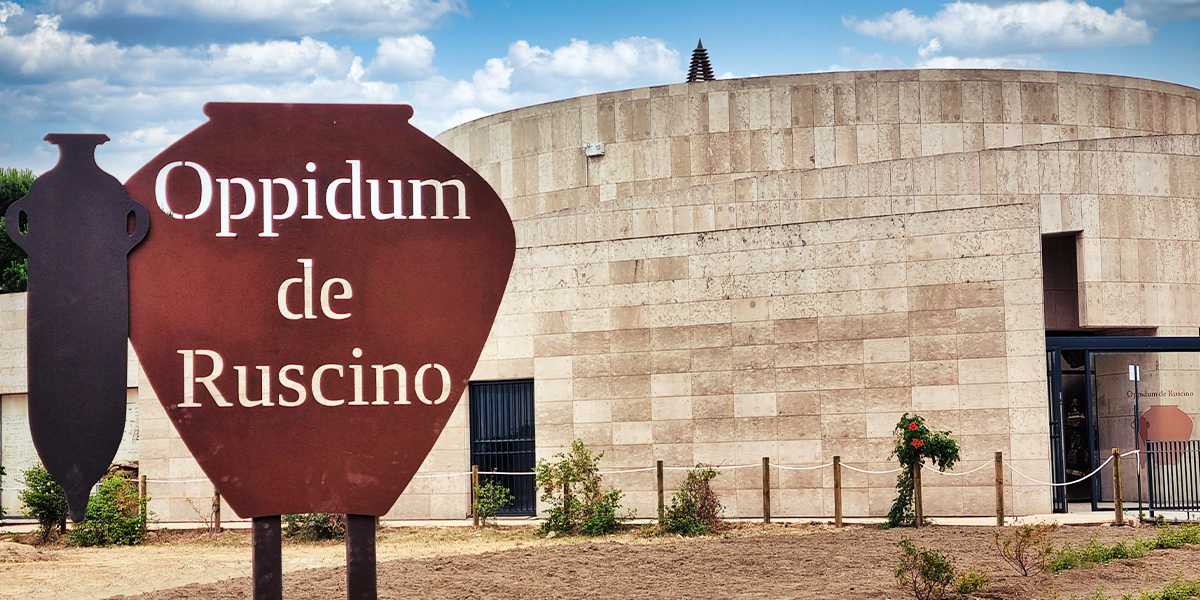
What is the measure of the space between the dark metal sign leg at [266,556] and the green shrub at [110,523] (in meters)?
13.9

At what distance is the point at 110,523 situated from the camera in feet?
67.5

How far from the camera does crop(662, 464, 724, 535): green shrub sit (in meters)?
18.6

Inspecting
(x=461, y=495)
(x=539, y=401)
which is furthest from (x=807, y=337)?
(x=461, y=495)

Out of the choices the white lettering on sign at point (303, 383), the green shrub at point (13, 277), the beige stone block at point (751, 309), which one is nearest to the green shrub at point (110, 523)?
the beige stone block at point (751, 309)

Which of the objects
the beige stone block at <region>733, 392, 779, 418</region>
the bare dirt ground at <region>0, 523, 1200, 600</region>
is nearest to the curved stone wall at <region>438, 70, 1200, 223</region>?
the beige stone block at <region>733, 392, 779, 418</region>

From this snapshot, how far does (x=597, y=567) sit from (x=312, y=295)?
7896 mm

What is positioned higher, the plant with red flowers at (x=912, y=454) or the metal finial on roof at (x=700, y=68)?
the metal finial on roof at (x=700, y=68)

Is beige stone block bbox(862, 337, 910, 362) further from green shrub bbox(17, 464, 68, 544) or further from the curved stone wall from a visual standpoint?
green shrub bbox(17, 464, 68, 544)

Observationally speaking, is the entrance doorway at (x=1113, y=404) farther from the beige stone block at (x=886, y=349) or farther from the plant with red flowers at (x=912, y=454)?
the beige stone block at (x=886, y=349)

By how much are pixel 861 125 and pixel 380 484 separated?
19.2 meters

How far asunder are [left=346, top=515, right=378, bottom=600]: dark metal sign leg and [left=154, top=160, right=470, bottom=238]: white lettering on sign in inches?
79.9

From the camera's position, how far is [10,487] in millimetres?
28359

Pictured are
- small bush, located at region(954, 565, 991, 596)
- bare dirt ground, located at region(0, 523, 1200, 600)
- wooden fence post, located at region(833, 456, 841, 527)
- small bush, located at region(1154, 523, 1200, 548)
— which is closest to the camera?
small bush, located at region(954, 565, 991, 596)

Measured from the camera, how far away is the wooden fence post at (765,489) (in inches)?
781
